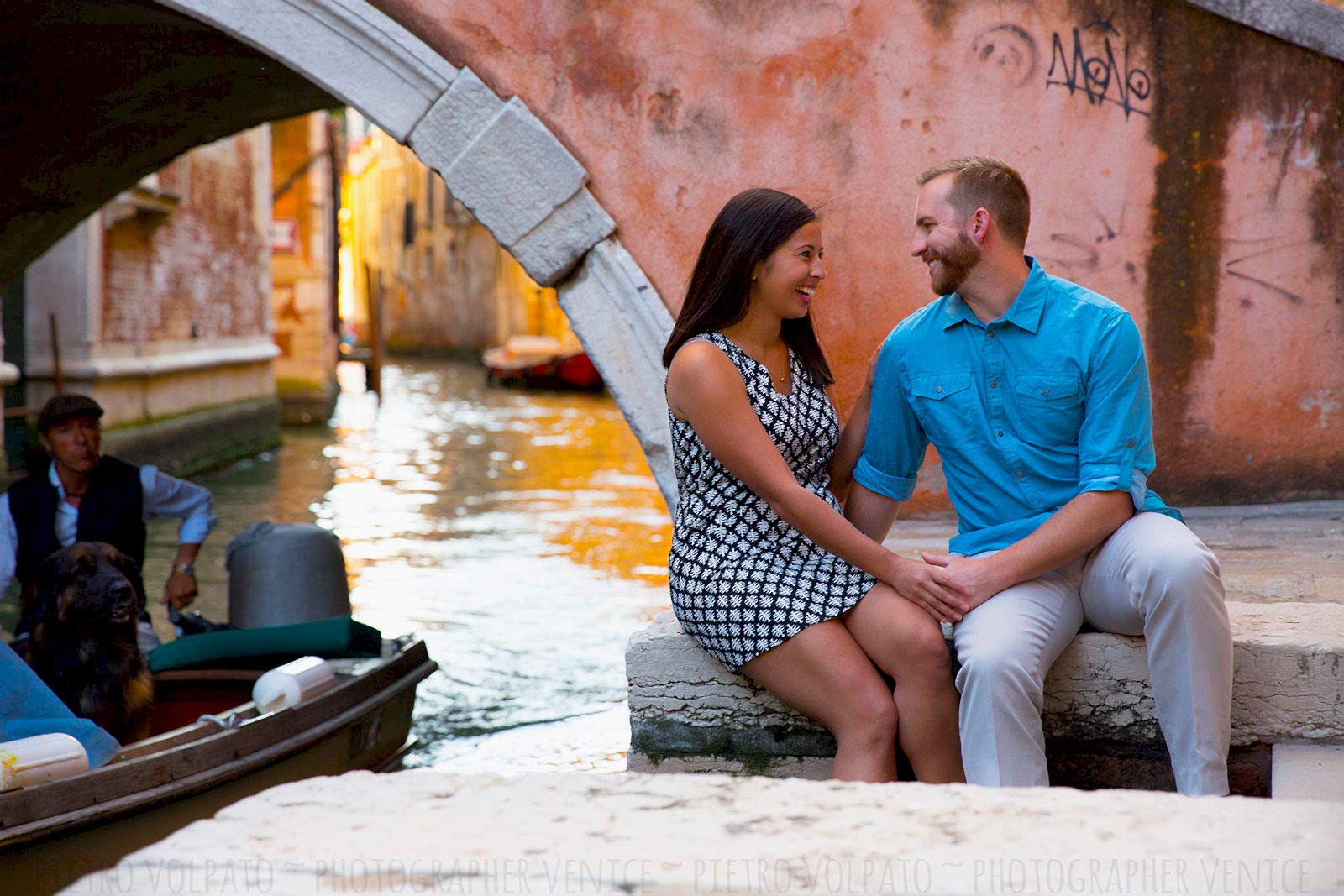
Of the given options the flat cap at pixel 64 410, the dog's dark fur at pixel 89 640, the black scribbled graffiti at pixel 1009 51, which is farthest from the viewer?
the flat cap at pixel 64 410

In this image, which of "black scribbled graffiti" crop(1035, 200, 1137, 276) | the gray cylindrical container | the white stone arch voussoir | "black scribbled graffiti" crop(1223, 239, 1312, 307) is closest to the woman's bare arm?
the white stone arch voussoir

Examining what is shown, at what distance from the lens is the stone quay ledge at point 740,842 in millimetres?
1250

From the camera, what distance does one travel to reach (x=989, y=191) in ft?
8.37

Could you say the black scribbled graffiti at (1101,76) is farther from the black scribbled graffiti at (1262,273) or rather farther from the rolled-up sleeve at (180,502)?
the rolled-up sleeve at (180,502)

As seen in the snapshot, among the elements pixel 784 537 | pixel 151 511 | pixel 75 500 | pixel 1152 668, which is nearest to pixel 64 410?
pixel 75 500

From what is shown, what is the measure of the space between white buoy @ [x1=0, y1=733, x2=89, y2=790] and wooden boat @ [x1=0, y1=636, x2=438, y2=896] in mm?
23

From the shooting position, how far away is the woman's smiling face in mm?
2551

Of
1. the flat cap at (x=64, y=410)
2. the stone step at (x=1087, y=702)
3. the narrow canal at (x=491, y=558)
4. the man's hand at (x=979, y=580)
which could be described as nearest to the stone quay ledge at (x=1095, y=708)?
the stone step at (x=1087, y=702)

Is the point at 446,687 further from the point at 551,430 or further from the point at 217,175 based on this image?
the point at 551,430

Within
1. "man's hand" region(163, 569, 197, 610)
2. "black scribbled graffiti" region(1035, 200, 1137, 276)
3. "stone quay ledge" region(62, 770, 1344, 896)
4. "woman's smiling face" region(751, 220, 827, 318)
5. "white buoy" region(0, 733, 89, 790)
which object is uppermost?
"black scribbled graffiti" region(1035, 200, 1137, 276)

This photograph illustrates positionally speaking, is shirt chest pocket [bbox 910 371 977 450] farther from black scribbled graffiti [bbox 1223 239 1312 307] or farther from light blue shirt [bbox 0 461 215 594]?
light blue shirt [bbox 0 461 215 594]

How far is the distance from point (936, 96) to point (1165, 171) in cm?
71

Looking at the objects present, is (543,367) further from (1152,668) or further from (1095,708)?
(1152,668)

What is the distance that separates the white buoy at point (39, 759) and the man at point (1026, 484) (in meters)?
1.90
